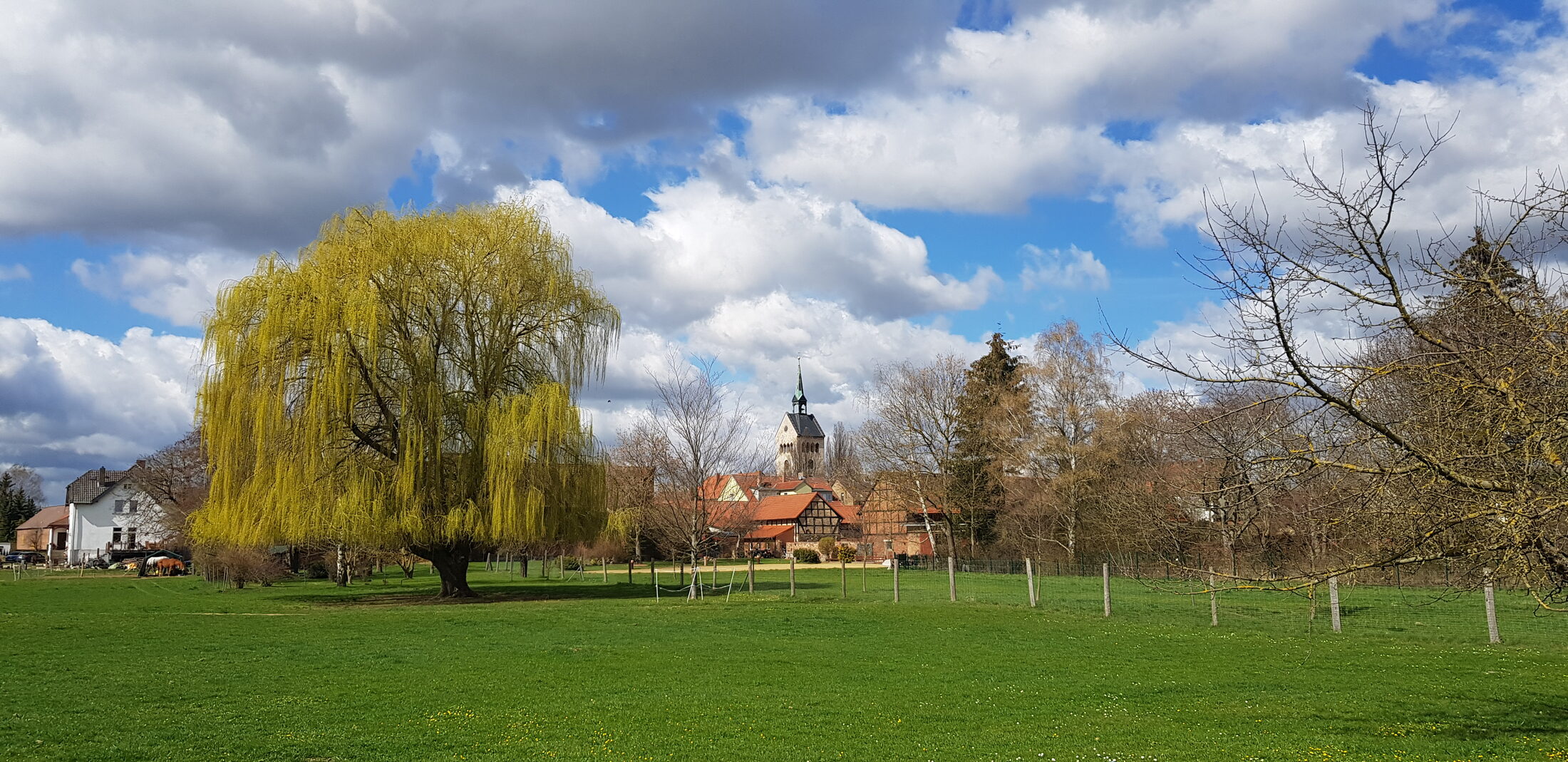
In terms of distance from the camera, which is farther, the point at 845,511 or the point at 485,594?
the point at 845,511

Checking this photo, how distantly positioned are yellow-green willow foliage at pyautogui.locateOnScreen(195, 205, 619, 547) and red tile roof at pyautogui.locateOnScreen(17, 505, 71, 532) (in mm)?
87392

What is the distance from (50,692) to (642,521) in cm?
3662

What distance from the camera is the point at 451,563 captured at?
32469mm

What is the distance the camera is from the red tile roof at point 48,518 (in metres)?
99.1

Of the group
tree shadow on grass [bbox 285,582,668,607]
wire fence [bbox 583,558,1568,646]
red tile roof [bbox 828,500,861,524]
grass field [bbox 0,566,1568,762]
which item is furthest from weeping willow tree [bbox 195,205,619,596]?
red tile roof [bbox 828,500,861,524]

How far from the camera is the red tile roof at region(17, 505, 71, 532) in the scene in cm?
9912

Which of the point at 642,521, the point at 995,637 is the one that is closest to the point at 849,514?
the point at 642,521

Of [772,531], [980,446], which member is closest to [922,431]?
[980,446]

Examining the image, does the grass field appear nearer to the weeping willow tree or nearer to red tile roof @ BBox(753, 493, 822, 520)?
the weeping willow tree

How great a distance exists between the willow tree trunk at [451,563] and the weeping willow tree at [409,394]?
72 mm

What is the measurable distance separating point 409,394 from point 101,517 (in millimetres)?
81662

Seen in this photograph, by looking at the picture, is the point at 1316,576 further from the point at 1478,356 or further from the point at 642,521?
the point at 642,521

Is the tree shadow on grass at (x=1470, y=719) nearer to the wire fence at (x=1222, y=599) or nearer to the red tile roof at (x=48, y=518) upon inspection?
the wire fence at (x=1222, y=599)

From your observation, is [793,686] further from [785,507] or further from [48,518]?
[48,518]
